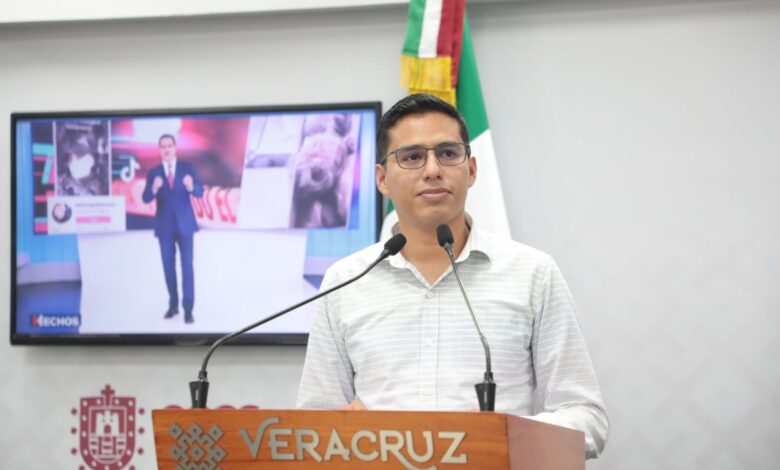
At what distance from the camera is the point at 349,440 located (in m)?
1.38

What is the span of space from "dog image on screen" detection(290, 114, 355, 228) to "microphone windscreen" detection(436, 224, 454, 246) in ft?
5.25

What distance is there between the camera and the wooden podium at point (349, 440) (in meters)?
1.31

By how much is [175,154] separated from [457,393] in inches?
81.2

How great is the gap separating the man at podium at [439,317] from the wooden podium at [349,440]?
479mm

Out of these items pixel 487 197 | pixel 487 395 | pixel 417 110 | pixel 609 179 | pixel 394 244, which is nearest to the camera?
pixel 487 395

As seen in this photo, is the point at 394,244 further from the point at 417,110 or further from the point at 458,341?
the point at 417,110

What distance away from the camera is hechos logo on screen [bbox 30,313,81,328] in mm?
3607

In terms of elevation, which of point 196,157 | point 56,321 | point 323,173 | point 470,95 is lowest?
point 56,321

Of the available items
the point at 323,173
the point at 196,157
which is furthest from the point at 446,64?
the point at 196,157

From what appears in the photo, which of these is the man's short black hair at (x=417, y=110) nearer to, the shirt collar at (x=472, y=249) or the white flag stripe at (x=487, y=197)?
the shirt collar at (x=472, y=249)

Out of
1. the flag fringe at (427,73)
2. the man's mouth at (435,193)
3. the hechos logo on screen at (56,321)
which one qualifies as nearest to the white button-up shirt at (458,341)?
the man's mouth at (435,193)

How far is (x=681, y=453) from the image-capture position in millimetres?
3303

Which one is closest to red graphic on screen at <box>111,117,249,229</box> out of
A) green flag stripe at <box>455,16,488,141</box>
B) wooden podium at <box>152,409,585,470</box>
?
green flag stripe at <box>455,16,488,141</box>

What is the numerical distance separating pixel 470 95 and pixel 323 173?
2.14 feet
